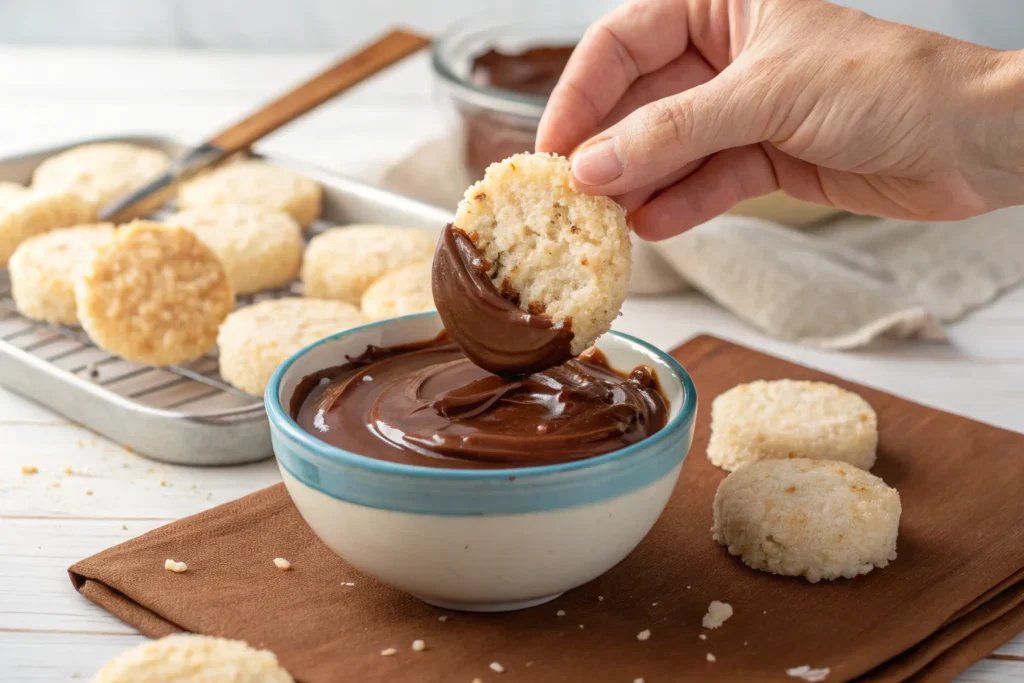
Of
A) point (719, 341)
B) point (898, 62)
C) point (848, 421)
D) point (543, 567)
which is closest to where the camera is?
point (543, 567)

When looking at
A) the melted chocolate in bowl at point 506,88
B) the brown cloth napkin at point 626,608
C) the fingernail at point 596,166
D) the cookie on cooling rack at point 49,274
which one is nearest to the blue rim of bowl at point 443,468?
the brown cloth napkin at point 626,608

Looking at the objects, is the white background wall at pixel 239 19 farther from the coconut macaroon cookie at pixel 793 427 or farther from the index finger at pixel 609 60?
the coconut macaroon cookie at pixel 793 427

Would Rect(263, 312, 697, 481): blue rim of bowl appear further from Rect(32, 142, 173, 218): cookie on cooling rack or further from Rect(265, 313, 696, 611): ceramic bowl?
Rect(32, 142, 173, 218): cookie on cooling rack

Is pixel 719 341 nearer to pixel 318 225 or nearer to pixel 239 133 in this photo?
pixel 318 225

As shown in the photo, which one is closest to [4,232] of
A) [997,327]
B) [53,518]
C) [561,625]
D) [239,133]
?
[239,133]

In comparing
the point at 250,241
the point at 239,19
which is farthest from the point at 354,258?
the point at 239,19
